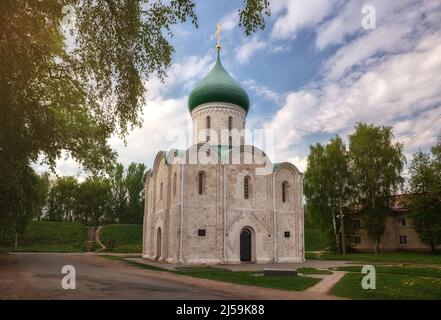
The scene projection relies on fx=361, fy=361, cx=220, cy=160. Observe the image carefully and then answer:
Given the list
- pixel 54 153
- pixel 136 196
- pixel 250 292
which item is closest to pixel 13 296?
pixel 250 292

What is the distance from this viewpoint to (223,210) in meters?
21.1

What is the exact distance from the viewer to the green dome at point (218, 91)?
2436cm

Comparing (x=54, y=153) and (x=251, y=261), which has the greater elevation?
(x=54, y=153)

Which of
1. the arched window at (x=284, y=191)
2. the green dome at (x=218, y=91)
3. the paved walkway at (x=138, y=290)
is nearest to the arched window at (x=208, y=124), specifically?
the green dome at (x=218, y=91)

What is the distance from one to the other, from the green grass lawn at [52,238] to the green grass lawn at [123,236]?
244 centimetres

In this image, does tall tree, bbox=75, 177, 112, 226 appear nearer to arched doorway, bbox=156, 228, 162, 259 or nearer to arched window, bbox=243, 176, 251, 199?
arched doorway, bbox=156, 228, 162, 259

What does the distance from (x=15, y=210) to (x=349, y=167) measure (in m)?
25.3

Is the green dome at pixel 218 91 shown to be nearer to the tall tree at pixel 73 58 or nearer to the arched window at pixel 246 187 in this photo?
the arched window at pixel 246 187

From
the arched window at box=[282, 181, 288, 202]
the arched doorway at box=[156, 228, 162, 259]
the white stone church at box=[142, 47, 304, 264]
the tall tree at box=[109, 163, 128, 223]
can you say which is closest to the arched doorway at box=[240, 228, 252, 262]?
the white stone church at box=[142, 47, 304, 264]

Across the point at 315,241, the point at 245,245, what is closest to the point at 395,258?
the point at 245,245

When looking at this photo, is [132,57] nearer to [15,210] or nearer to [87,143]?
[87,143]

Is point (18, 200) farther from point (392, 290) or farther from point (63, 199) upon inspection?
point (63, 199)

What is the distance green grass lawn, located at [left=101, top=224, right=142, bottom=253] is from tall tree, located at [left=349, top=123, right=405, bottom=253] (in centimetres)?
2234

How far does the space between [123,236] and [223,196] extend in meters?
25.0
